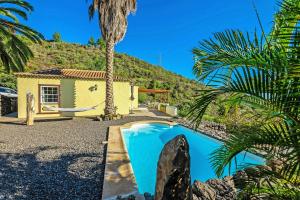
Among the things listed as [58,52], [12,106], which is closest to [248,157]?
[12,106]

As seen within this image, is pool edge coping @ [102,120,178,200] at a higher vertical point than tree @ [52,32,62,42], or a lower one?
lower

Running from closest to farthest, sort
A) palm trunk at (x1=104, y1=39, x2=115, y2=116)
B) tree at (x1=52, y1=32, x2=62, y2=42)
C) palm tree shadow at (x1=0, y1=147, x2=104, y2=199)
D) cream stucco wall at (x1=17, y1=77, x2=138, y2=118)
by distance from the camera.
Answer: palm tree shadow at (x1=0, y1=147, x2=104, y2=199) < palm trunk at (x1=104, y1=39, x2=115, y2=116) < cream stucco wall at (x1=17, y1=77, x2=138, y2=118) < tree at (x1=52, y1=32, x2=62, y2=42)

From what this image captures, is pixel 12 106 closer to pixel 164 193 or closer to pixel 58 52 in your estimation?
pixel 164 193

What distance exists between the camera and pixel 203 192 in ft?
12.1

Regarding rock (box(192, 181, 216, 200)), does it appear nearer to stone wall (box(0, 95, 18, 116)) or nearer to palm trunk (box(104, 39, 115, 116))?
palm trunk (box(104, 39, 115, 116))

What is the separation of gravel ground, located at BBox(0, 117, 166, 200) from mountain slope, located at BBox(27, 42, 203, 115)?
65.2 feet

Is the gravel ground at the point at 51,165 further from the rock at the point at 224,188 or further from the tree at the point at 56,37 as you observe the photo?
the tree at the point at 56,37

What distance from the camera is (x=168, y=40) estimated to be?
3084cm

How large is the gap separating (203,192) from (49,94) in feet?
44.4

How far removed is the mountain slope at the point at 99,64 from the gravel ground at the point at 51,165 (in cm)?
1988

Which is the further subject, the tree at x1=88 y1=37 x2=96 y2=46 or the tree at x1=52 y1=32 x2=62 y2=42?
the tree at x1=88 y1=37 x2=96 y2=46

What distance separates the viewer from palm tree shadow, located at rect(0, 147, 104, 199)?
3723 mm

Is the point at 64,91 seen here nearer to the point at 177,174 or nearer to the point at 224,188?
the point at 224,188

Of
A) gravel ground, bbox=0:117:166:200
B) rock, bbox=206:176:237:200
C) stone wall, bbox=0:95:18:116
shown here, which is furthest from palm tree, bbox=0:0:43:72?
rock, bbox=206:176:237:200
